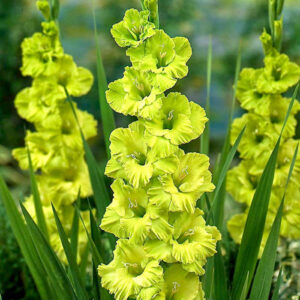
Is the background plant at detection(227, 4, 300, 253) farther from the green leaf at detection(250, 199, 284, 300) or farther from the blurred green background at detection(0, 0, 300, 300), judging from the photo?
the blurred green background at detection(0, 0, 300, 300)

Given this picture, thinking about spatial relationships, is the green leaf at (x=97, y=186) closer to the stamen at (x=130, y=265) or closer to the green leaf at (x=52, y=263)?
the green leaf at (x=52, y=263)

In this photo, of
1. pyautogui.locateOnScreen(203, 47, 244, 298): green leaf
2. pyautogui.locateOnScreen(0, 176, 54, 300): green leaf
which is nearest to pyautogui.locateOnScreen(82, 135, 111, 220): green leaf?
pyautogui.locateOnScreen(0, 176, 54, 300): green leaf

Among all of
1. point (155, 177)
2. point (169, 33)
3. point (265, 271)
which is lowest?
point (169, 33)

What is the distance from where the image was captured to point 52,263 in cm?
169

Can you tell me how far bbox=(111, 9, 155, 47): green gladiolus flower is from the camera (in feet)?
4.89

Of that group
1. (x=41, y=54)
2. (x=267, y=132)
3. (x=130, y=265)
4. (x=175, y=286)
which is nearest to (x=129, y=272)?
(x=130, y=265)

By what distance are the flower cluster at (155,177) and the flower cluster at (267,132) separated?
802 mm

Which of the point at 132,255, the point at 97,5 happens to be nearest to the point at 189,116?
the point at 132,255

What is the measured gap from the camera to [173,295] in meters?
1.58

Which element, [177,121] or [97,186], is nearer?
[177,121]

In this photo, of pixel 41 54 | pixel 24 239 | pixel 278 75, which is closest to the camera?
pixel 24 239

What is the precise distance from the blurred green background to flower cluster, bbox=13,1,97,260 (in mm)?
2439

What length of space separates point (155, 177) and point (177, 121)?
16 centimetres

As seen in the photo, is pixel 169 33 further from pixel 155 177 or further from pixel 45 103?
pixel 155 177
